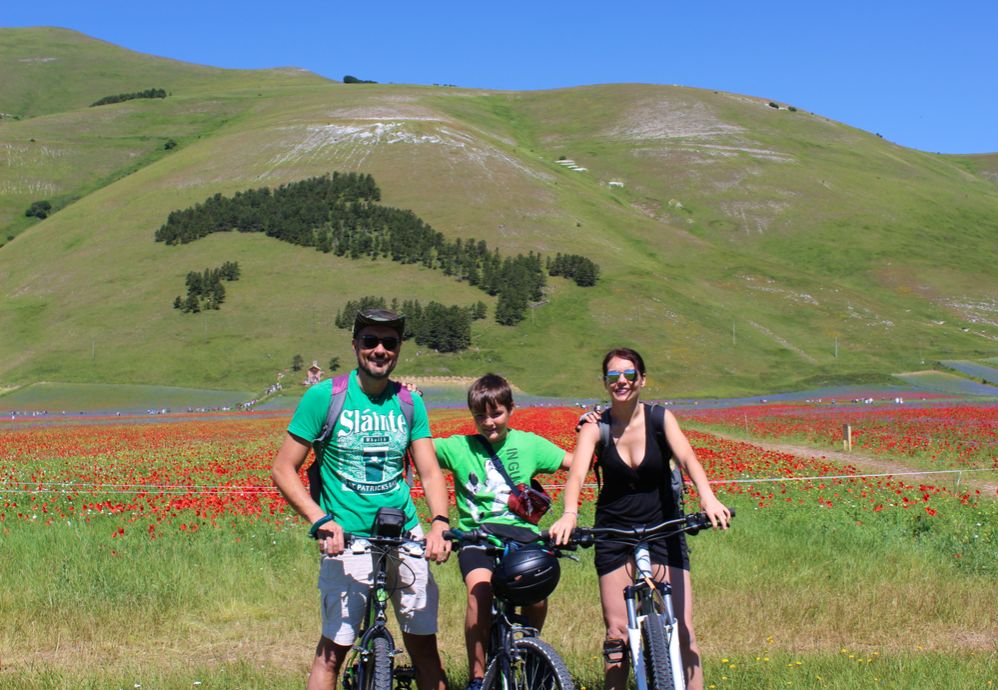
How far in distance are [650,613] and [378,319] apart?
224 centimetres

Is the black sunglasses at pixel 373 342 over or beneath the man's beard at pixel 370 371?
over

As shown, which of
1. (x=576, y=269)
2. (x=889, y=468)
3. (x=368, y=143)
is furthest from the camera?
(x=368, y=143)

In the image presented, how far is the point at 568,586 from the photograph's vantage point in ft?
34.0

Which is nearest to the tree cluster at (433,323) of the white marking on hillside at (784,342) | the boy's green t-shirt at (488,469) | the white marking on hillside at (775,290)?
the white marking on hillside at (784,342)

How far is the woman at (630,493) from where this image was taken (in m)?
5.98

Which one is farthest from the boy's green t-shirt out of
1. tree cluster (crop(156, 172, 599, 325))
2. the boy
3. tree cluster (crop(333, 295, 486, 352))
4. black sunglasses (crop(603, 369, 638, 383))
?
tree cluster (crop(156, 172, 599, 325))

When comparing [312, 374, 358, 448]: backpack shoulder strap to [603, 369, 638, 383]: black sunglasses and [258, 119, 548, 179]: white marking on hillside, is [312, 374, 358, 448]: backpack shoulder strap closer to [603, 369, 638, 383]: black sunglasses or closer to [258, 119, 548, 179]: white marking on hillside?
[603, 369, 638, 383]: black sunglasses

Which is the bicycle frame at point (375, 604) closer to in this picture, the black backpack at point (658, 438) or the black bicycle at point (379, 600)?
the black bicycle at point (379, 600)

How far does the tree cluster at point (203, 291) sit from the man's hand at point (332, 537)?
348 ft

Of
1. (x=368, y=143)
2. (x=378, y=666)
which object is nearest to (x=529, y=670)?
(x=378, y=666)

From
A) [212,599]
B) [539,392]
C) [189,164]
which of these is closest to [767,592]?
[212,599]

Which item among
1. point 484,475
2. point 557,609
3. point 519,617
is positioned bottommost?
point 557,609

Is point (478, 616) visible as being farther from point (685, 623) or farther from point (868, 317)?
point (868, 317)

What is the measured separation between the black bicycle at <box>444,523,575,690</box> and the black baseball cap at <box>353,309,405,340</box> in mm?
1240
